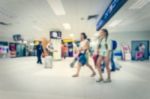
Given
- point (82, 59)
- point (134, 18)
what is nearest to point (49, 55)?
point (82, 59)

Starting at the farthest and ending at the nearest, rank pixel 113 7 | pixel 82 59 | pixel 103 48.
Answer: pixel 82 59 < pixel 113 7 < pixel 103 48

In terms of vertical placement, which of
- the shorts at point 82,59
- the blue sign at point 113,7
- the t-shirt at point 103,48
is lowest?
the shorts at point 82,59

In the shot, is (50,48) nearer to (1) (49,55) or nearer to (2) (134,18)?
(1) (49,55)

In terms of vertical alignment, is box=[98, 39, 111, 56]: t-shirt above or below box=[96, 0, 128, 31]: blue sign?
below

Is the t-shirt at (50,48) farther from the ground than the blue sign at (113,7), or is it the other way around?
the blue sign at (113,7)

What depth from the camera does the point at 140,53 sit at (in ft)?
16.8

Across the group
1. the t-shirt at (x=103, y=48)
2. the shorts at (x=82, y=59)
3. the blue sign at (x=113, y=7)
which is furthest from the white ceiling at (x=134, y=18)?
the t-shirt at (x=103, y=48)

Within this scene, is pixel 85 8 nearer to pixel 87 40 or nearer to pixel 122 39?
pixel 122 39

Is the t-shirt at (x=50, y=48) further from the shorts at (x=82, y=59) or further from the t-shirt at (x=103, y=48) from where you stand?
the t-shirt at (x=103, y=48)

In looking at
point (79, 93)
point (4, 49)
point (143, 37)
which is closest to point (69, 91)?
point (79, 93)

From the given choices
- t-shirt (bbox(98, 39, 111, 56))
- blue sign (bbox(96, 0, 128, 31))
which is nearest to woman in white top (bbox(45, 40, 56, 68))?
blue sign (bbox(96, 0, 128, 31))

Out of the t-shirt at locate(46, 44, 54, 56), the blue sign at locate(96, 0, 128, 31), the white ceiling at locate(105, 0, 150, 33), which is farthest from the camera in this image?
the t-shirt at locate(46, 44, 54, 56)

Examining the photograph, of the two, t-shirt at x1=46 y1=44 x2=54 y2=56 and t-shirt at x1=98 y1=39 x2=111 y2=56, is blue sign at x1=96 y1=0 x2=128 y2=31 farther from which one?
t-shirt at x1=46 y1=44 x2=54 y2=56

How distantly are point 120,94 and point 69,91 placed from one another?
888 mm
